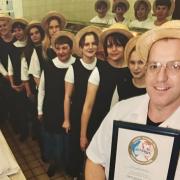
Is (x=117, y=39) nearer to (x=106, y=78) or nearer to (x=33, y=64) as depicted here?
(x=106, y=78)

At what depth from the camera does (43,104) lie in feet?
7.21

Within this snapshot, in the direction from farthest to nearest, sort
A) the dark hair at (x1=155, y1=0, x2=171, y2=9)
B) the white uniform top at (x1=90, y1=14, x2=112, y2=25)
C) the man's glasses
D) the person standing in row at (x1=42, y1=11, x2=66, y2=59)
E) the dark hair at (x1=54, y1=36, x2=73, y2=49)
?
the person standing in row at (x1=42, y1=11, x2=66, y2=59)
the dark hair at (x1=54, y1=36, x2=73, y2=49)
the white uniform top at (x1=90, y1=14, x2=112, y2=25)
the dark hair at (x1=155, y1=0, x2=171, y2=9)
the man's glasses

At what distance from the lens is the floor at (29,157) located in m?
2.55

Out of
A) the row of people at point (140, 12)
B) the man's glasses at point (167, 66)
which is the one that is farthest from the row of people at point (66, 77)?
the man's glasses at point (167, 66)

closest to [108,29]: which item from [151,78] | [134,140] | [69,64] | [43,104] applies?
[69,64]

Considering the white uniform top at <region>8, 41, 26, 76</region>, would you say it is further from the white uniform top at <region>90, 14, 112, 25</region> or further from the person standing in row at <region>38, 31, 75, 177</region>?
the white uniform top at <region>90, 14, 112, 25</region>

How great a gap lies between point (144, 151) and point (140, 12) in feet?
2.66

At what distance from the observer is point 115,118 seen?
4.42 ft

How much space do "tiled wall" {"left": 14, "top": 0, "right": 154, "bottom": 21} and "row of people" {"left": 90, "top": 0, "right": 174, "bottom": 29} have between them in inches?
4.3

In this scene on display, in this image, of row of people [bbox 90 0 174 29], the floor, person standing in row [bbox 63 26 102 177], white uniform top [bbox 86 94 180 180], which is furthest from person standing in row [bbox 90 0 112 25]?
the floor

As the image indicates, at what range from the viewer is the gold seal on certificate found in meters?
1.18

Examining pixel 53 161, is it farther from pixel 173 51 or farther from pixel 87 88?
pixel 173 51

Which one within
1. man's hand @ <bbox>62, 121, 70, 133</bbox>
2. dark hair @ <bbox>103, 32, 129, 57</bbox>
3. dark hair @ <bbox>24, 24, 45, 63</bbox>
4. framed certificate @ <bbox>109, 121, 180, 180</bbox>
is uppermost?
dark hair @ <bbox>103, 32, 129, 57</bbox>

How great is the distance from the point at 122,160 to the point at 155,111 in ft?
0.91
